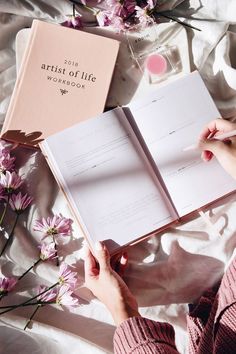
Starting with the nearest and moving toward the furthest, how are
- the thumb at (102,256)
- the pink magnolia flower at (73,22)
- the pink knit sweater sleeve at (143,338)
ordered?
the pink knit sweater sleeve at (143,338), the thumb at (102,256), the pink magnolia flower at (73,22)

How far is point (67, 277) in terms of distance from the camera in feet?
3.03

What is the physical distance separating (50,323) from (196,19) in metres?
0.70

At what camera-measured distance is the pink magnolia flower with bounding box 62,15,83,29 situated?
0.99 metres

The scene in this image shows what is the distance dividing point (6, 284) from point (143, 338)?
29cm

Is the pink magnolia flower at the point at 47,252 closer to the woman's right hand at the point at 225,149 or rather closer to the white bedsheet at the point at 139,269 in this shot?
the white bedsheet at the point at 139,269

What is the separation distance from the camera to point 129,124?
95 cm

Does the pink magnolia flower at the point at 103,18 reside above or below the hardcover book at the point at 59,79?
above

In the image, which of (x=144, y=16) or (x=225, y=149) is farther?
(x=144, y=16)

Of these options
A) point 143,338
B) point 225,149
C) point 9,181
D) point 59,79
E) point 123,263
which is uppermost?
point 59,79

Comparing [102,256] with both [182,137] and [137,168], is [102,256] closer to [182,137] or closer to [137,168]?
[137,168]

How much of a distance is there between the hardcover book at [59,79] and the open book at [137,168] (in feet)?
0.21

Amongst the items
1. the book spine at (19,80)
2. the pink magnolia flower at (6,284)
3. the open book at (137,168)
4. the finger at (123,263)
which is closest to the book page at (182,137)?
the open book at (137,168)

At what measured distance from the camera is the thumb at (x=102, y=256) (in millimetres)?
887

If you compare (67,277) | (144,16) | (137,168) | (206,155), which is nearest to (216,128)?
(206,155)
